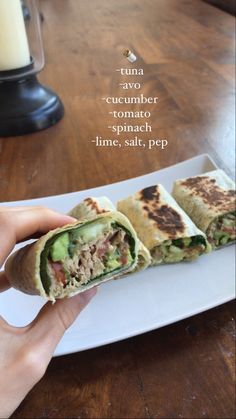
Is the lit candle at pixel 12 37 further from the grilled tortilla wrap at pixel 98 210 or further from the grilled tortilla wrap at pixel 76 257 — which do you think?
the grilled tortilla wrap at pixel 76 257

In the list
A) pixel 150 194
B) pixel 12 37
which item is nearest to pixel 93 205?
pixel 150 194

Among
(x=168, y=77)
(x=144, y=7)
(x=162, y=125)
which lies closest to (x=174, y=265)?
(x=162, y=125)

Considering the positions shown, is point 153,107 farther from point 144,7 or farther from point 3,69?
point 3,69

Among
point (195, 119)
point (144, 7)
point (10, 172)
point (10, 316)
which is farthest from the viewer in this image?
point (195, 119)

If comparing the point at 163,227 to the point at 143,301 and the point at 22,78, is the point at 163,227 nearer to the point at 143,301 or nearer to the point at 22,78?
the point at 143,301

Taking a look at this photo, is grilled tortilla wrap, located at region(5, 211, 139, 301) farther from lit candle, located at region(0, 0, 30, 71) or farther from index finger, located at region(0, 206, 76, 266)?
lit candle, located at region(0, 0, 30, 71)
